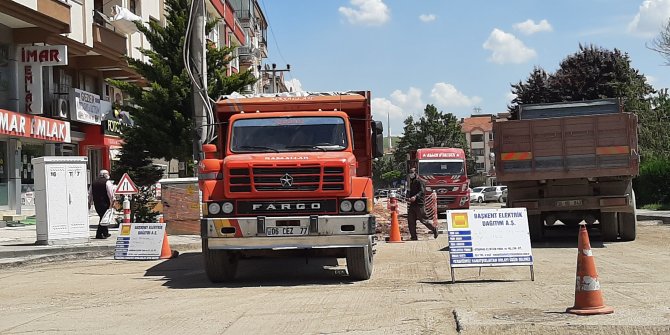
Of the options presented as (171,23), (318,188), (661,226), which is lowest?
(661,226)

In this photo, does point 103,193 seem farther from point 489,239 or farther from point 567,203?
point 489,239

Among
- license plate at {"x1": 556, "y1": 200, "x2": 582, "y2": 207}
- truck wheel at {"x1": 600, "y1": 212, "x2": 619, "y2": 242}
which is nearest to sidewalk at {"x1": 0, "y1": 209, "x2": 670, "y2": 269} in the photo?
A: license plate at {"x1": 556, "y1": 200, "x2": 582, "y2": 207}

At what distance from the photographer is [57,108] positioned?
28672 millimetres

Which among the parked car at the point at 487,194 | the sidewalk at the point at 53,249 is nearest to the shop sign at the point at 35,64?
the sidewalk at the point at 53,249

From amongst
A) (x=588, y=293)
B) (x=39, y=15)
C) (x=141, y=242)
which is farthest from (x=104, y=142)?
(x=588, y=293)

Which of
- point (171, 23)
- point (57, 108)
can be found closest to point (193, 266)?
point (171, 23)

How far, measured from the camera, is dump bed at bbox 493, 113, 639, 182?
15.2 meters

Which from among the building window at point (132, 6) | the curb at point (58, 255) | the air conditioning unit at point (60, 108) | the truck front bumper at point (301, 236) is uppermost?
the building window at point (132, 6)

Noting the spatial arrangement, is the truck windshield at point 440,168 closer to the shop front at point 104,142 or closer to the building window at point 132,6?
the shop front at point 104,142

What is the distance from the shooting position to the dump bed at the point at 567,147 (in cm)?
1525

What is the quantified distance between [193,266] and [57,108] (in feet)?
55.3

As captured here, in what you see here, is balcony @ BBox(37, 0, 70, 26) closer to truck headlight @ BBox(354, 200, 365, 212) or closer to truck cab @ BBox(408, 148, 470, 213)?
truck cab @ BBox(408, 148, 470, 213)

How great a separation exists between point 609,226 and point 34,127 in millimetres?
19339

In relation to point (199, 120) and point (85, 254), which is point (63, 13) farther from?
point (85, 254)
